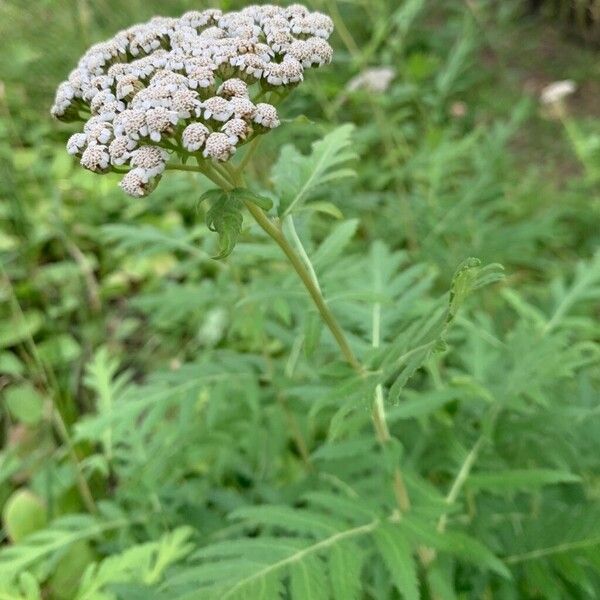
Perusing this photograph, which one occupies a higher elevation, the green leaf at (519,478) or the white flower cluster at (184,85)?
the white flower cluster at (184,85)

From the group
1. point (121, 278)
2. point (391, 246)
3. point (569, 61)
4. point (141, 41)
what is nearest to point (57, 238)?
point (121, 278)

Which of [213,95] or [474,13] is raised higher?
[213,95]

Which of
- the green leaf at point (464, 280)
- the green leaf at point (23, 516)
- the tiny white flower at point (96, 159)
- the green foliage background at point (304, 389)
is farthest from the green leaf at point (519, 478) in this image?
the green leaf at point (23, 516)

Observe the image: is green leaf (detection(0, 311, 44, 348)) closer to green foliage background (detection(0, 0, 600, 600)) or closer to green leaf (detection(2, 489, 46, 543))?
green foliage background (detection(0, 0, 600, 600))

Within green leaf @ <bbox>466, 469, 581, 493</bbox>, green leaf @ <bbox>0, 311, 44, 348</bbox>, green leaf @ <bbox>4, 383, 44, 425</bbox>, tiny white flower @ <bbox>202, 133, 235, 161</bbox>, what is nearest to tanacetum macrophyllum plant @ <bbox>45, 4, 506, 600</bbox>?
tiny white flower @ <bbox>202, 133, 235, 161</bbox>

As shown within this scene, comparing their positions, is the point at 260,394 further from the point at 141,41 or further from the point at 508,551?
the point at 141,41

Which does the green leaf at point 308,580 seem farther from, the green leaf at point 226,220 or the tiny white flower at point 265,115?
the tiny white flower at point 265,115

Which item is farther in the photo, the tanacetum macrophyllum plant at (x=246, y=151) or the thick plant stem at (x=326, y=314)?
the thick plant stem at (x=326, y=314)
